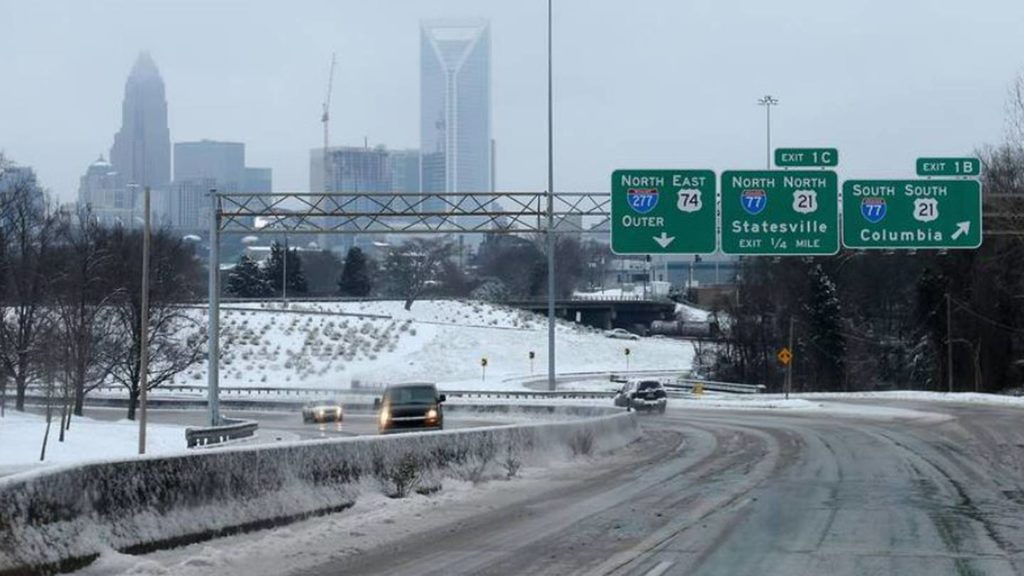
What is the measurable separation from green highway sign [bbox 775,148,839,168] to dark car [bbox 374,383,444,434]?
10.9 metres

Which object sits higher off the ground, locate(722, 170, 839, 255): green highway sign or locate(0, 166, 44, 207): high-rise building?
locate(0, 166, 44, 207): high-rise building

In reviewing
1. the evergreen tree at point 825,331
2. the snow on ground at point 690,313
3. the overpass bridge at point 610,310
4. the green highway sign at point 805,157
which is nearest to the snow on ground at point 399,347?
the overpass bridge at point 610,310

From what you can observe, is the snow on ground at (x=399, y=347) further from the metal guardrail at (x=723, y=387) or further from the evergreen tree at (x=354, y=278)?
the evergreen tree at (x=354, y=278)

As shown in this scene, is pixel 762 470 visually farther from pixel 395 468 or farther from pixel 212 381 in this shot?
pixel 212 381

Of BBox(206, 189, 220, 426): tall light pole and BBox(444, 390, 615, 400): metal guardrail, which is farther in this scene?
BBox(444, 390, 615, 400): metal guardrail

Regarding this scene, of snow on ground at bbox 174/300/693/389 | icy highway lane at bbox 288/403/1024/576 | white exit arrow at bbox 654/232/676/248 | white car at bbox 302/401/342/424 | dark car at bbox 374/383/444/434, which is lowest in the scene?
white car at bbox 302/401/342/424

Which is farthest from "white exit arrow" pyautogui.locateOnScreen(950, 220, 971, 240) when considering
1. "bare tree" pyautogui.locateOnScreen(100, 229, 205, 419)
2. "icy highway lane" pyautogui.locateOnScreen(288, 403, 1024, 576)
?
"bare tree" pyautogui.locateOnScreen(100, 229, 205, 419)

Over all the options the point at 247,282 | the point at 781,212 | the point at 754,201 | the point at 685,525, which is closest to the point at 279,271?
the point at 247,282

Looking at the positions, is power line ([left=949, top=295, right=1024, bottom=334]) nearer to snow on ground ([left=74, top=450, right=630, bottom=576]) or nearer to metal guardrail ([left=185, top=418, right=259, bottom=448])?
metal guardrail ([left=185, top=418, right=259, bottom=448])

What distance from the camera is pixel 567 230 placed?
117 feet

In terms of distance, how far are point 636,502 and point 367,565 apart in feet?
21.3

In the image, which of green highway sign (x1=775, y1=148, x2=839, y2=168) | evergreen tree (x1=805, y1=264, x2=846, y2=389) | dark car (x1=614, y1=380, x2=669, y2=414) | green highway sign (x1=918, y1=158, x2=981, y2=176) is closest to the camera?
green highway sign (x1=918, y1=158, x2=981, y2=176)

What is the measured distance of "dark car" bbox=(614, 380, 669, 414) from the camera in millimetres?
55156

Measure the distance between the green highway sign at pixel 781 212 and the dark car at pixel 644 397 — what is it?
23353 millimetres
